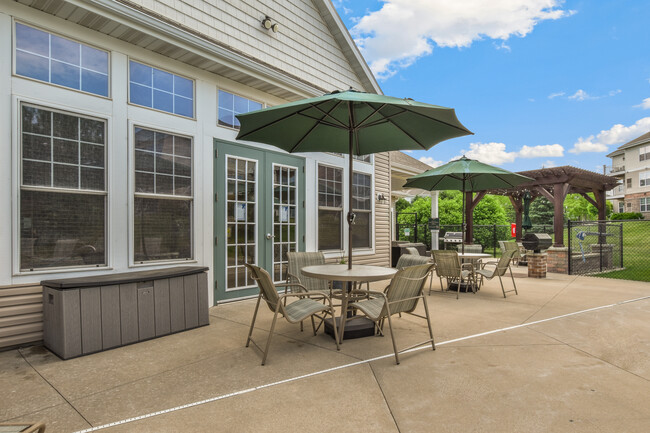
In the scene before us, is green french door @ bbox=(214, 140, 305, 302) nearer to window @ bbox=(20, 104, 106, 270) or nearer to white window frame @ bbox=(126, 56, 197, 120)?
white window frame @ bbox=(126, 56, 197, 120)

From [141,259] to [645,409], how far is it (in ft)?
15.1

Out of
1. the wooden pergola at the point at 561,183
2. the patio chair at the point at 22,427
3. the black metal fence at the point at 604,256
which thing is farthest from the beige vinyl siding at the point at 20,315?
the wooden pergola at the point at 561,183

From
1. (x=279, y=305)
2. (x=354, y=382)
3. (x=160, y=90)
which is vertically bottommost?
(x=354, y=382)

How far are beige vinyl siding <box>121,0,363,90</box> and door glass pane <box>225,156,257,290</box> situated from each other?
1705 millimetres

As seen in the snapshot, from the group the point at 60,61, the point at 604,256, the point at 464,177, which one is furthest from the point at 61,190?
the point at 604,256

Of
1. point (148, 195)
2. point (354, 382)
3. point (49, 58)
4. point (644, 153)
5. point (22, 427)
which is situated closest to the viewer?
point (22, 427)

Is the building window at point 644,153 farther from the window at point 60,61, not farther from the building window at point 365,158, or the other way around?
the window at point 60,61

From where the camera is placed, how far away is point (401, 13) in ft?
49.2

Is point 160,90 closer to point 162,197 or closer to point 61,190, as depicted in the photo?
point 162,197

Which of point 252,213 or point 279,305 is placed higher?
point 252,213

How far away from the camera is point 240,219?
517 centimetres

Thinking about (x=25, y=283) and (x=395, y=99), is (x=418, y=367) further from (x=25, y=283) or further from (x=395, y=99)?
(x=25, y=283)

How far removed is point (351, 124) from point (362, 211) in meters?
3.96

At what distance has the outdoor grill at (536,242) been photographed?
8009mm
